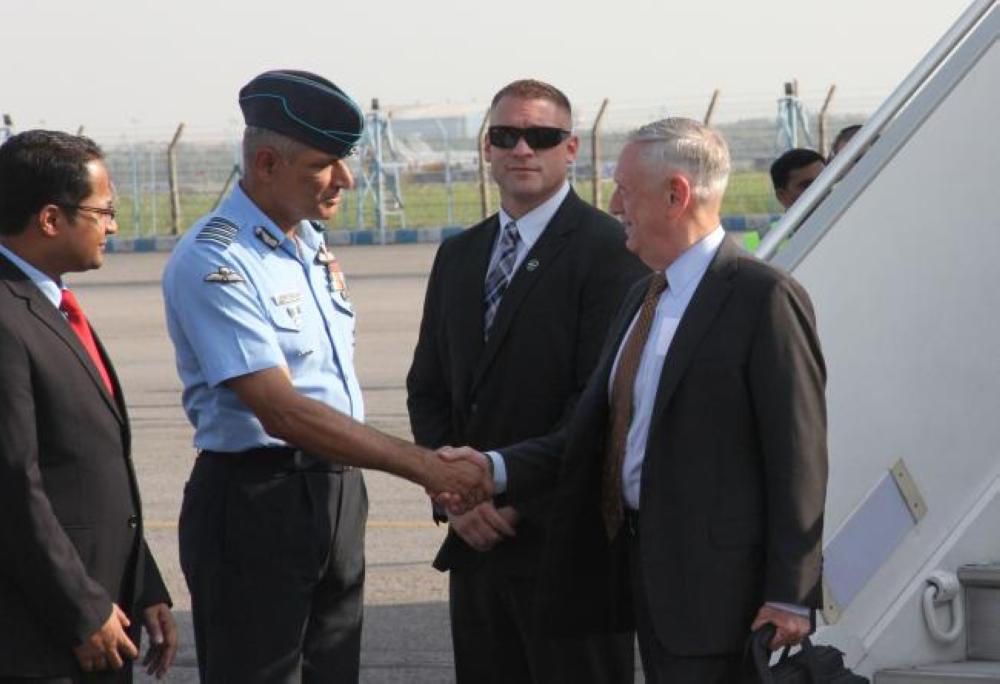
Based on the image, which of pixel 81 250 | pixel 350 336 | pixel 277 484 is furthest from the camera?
pixel 350 336

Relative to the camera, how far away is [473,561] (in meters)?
4.90

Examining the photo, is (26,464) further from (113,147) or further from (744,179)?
(744,179)

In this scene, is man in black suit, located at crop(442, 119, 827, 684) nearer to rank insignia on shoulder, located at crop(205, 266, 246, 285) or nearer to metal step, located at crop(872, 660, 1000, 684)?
rank insignia on shoulder, located at crop(205, 266, 246, 285)

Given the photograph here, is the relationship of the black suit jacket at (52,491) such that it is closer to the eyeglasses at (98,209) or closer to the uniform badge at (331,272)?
the eyeglasses at (98,209)

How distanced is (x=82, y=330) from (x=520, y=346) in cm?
125

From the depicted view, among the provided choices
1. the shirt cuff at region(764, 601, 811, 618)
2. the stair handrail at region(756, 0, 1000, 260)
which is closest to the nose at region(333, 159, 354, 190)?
the stair handrail at region(756, 0, 1000, 260)

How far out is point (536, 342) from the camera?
4859 mm

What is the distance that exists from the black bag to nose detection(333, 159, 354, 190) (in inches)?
58.4

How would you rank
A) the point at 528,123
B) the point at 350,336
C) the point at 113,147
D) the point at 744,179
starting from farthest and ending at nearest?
1. the point at 744,179
2. the point at 113,147
3. the point at 528,123
4. the point at 350,336

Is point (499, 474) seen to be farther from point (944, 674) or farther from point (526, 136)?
point (944, 674)

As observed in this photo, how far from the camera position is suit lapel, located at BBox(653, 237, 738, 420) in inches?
155

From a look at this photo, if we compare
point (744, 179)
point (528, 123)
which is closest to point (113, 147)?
point (744, 179)

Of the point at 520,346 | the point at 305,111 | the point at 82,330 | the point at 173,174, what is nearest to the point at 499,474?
the point at 520,346

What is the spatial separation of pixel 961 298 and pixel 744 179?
43009 mm
